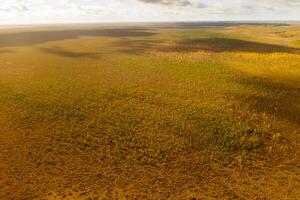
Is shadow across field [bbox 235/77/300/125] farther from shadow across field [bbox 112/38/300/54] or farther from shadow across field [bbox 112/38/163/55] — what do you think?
shadow across field [bbox 112/38/163/55]

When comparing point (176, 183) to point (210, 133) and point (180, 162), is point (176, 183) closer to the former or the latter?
point (180, 162)

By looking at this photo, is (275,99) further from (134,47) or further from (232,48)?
(134,47)

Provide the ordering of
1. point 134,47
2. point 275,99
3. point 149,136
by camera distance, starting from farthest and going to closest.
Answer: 1. point 134,47
2. point 275,99
3. point 149,136

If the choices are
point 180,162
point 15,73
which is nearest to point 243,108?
point 180,162

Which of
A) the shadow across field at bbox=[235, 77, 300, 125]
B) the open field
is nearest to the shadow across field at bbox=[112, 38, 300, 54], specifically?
the open field

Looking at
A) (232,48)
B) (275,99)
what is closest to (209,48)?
(232,48)

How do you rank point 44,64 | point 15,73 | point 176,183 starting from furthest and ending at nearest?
point 44,64 → point 15,73 → point 176,183

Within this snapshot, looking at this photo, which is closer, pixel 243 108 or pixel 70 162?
pixel 70 162

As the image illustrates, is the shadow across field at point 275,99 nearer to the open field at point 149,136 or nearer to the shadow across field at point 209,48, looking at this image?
the open field at point 149,136

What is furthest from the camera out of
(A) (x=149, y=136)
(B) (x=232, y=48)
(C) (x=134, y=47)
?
(C) (x=134, y=47)
